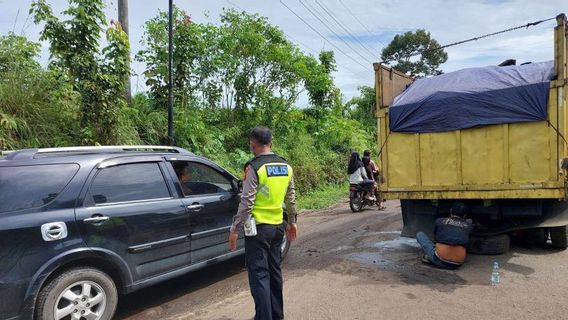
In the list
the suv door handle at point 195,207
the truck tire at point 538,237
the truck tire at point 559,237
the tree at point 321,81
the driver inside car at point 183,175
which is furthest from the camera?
the tree at point 321,81

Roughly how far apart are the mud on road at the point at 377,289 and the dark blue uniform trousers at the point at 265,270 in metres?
0.46

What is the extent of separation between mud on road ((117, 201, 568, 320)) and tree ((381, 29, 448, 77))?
120ft

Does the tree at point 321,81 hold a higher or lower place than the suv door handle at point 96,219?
higher

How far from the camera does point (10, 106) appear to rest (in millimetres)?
7324

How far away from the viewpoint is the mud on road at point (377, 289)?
435 centimetres

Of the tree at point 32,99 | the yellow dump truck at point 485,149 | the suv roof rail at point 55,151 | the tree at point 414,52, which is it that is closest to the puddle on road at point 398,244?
the yellow dump truck at point 485,149

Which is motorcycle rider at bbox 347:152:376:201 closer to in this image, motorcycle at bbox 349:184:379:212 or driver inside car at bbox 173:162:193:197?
motorcycle at bbox 349:184:379:212

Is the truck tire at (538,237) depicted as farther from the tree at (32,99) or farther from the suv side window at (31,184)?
the tree at (32,99)

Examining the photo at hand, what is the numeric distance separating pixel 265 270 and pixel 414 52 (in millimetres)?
40985

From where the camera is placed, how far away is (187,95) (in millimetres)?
11312

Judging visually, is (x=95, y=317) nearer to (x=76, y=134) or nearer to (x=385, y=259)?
(x=385, y=259)

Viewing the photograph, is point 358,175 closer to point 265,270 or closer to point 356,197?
point 356,197

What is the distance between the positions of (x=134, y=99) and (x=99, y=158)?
6899mm

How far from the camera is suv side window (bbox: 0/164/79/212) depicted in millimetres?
3574
